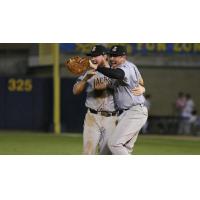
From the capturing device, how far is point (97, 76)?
9.53 metres

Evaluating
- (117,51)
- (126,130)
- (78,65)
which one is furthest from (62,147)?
(117,51)

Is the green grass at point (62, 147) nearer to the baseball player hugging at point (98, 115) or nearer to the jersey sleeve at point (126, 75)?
the baseball player hugging at point (98, 115)

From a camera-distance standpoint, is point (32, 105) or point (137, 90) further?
point (32, 105)

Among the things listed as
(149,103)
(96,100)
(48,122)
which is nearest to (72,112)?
(48,122)

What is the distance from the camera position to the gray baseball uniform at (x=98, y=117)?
9508 mm

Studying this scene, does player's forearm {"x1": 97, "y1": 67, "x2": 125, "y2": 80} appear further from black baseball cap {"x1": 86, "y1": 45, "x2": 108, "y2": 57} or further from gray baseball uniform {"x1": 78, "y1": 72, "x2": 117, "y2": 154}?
gray baseball uniform {"x1": 78, "y1": 72, "x2": 117, "y2": 154}

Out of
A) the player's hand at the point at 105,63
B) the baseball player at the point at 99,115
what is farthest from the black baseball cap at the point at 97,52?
the baseball player at the point at 99,115

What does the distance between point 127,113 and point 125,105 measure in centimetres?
11

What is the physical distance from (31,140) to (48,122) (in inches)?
225

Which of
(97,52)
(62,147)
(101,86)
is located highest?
(97,52)

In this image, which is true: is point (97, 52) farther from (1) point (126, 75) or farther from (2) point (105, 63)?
(1) point (126, 75)

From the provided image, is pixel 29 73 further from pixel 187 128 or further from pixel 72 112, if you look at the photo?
pixel 187 128

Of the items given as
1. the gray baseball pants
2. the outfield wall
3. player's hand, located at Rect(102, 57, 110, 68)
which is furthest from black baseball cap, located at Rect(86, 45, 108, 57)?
the outfield wall

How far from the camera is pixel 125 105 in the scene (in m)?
9.16
